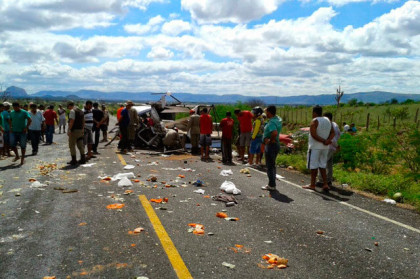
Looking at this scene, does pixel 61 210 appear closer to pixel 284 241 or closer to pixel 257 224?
pixel 257 224

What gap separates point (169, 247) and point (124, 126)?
403 inches

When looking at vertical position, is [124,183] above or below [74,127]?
below

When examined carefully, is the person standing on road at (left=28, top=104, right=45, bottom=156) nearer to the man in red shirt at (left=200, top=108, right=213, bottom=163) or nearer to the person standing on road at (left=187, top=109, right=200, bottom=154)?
the person standing on road at (left=187, top=109, right=200, bottom=154)

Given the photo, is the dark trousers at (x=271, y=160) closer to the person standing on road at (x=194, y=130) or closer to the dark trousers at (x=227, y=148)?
the dark trousers at (x=227, y=148)

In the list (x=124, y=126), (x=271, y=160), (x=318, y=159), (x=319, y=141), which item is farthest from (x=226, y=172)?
(x=124, y=126)

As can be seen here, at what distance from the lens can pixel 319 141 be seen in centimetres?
789

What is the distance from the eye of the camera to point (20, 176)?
28.7 ft

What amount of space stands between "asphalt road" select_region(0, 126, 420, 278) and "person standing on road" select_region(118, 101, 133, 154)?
582 cm

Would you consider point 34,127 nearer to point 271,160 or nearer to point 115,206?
point 115,206

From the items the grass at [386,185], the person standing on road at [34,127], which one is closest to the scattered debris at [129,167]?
the person standing on road at [34,127]

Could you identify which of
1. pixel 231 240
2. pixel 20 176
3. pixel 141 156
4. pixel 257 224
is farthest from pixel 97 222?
pixel 141 156

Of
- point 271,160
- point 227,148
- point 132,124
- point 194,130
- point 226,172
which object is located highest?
point 132,124

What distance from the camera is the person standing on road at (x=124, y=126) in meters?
14.0

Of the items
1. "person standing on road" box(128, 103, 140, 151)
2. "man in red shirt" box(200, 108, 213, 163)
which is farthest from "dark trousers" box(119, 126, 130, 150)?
"man in red shirt" box(200, 108, 213, 163)
